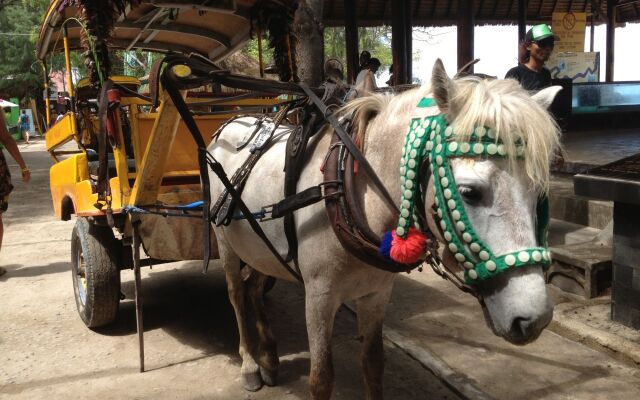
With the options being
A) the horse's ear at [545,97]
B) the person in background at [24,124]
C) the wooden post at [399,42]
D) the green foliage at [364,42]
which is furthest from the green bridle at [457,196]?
the person in background at [24,124]

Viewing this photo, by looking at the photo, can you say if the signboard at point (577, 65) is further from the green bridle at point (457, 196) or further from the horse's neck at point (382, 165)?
the green bridle at point (457, 196)

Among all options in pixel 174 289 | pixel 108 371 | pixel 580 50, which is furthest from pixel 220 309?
pixel 580 50

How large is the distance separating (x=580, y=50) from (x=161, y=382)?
40.7ft

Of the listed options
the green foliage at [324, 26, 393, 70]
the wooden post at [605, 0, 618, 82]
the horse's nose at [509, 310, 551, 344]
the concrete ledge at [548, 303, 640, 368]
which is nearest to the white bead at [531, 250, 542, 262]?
the horse's nose at [509, 310, 551, 344]

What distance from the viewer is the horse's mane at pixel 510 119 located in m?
1.61

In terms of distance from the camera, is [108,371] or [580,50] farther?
[580,50]

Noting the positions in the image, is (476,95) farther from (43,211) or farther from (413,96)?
(43,211)

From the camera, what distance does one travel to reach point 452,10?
44.7ft

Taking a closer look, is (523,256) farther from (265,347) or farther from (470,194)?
(265,347)

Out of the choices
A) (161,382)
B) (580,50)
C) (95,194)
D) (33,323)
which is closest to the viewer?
(161,382)

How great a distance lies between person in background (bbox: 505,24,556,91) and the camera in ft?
13.6

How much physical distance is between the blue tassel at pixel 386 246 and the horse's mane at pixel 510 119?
454 millimetres

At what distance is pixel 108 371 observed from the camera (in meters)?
3.46

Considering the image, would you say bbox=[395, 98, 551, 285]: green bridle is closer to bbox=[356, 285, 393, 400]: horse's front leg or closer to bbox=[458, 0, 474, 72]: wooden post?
bbox=[356, 285, 393, 400]: horse's front leg
